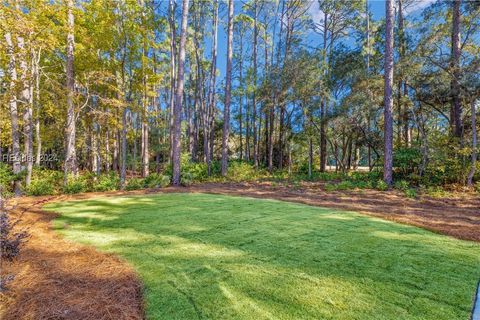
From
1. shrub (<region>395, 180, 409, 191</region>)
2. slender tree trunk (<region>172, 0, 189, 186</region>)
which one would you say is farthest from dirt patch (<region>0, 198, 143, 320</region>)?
shrub (<region>395, 180, 409, 191</region>)

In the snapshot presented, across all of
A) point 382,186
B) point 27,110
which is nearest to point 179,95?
point 27,110

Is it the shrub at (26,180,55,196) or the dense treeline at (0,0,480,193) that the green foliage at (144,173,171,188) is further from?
the shrub at (26,180,55,196)

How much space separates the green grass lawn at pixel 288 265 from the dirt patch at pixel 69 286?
13cm

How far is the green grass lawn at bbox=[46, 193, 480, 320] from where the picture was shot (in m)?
1.57

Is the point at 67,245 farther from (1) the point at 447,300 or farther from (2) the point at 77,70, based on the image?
(2) the point at 77,70

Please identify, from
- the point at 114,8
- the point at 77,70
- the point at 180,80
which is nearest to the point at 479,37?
the point at 180,80

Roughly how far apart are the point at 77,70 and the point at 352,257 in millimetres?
11534

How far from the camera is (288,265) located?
2.15m

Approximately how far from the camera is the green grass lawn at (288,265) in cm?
157

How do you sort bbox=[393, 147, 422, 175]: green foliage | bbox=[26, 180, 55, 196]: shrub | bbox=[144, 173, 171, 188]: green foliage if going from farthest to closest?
bbox=[393, 147, 422, 175]: green foliage
bbox=[144, 173, 171, 188]: green foliage
bbox=[26, 180, 55, 196]: shrub

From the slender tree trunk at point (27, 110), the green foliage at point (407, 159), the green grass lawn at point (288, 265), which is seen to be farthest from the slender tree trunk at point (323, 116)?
the slender tree trunk at point (27, 110)

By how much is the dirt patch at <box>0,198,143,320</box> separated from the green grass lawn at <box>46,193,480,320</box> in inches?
5.3

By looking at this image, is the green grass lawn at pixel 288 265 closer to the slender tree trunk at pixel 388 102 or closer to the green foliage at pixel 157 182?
the green foliage at pixel 157 182

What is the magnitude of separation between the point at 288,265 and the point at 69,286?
1756mm
